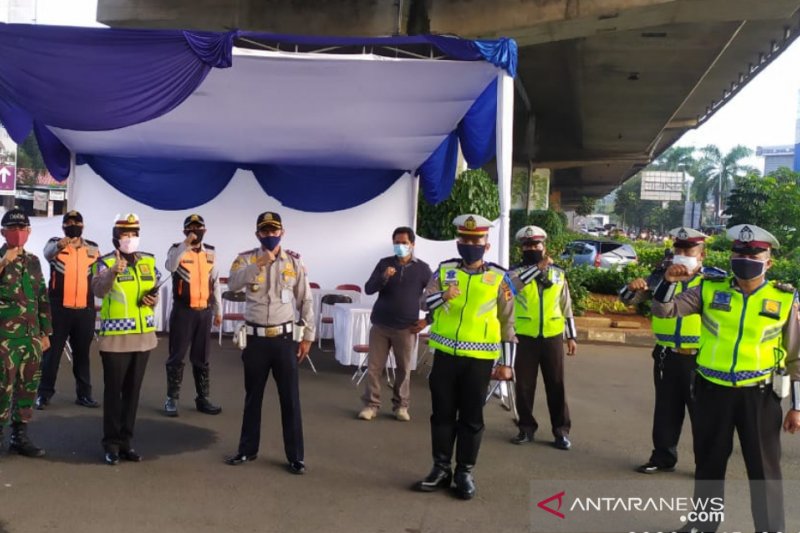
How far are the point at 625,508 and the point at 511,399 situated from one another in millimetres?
2872

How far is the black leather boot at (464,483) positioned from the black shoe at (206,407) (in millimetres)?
2927

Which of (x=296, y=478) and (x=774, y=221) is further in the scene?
(x=774, y=221)

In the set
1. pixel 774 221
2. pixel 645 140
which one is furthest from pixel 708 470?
pixel 645 140

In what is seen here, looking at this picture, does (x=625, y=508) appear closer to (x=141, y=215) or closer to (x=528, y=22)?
(x=141, y=215)

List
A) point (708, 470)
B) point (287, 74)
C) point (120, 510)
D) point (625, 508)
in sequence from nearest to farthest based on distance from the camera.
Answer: point (708, 470), point (120, 510), point (625, 508), point (287, 74)

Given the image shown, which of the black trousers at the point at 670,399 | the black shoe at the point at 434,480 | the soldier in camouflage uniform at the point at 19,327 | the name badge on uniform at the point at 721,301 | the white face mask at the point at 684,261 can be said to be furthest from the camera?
the black trousers at the point at 670,399

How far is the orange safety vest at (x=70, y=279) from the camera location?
Answer: 6.93 metres

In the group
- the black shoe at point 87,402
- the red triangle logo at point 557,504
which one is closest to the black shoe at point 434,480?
the red triangle logo at point 557,504

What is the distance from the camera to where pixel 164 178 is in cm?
1157

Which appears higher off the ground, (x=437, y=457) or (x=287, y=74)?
(x=287, y=74)

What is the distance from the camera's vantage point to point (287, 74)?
7.36m

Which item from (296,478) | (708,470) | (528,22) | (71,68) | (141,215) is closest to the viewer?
(708,470)

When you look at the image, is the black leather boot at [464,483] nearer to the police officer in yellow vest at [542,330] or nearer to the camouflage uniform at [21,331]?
the police officer in yellow vest at [542,330]

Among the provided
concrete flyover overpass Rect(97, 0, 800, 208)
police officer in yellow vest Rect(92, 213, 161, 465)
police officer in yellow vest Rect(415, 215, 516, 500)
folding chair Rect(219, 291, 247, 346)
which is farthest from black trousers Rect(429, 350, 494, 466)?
concrete flyover overpass Rect(97, 0, 800, 208)
